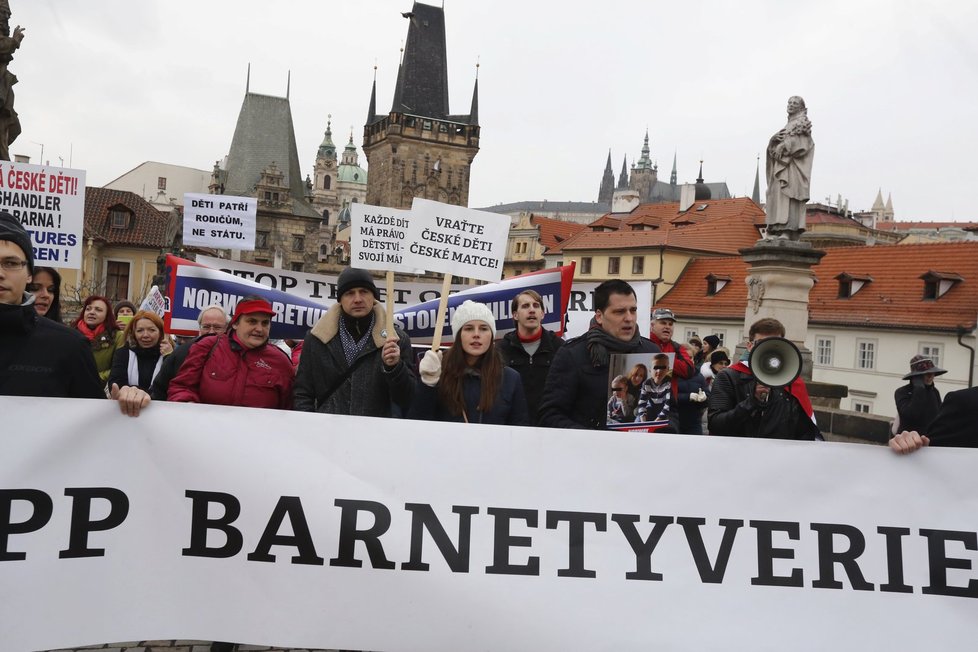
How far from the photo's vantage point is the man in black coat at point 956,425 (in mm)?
3680

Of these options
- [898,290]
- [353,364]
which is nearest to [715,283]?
[898,290]

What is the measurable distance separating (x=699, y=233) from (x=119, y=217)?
119 feet

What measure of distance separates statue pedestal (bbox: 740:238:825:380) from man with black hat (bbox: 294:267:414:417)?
895cm

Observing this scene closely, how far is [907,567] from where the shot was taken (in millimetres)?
3516

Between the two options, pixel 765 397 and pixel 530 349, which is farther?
pixel 530 349

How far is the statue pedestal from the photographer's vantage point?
12.5 metres

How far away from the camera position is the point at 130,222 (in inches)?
2099

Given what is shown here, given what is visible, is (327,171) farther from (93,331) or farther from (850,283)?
(93,331)

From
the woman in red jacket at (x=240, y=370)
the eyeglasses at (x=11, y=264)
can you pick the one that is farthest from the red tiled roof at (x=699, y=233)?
the eyeglasses at (x=11, y=264)

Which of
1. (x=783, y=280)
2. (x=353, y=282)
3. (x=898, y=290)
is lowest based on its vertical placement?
(x=353, y=282)

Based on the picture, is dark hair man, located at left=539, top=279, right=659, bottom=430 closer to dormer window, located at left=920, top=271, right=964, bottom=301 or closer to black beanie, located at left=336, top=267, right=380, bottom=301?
black beanie, located at left=336, top=267, right=380, bottom=301

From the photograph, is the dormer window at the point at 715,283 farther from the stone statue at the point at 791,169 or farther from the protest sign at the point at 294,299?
the protest sign at the point at 294,299

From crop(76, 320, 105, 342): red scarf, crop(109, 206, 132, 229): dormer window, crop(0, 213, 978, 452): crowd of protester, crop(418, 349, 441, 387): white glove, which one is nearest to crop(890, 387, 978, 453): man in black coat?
crop(0, 213, 978, 452): crowd of protester

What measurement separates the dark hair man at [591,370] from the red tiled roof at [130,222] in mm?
51103
